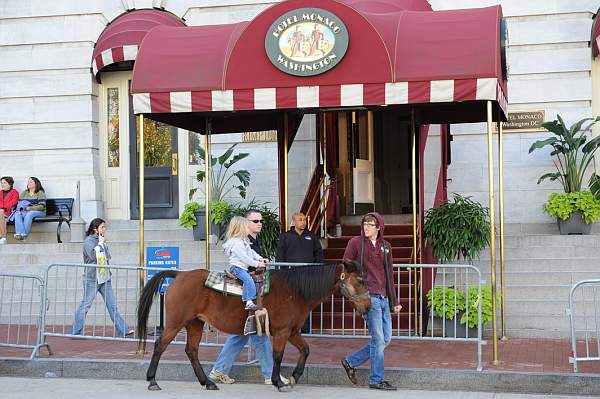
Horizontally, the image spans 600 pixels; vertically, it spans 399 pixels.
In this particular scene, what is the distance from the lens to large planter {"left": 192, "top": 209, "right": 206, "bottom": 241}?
16.6 meters

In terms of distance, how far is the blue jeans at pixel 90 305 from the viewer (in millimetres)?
12859

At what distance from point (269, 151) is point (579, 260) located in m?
6.23

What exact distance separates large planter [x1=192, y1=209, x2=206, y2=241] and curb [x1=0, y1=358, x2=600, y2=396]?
5.58 meters

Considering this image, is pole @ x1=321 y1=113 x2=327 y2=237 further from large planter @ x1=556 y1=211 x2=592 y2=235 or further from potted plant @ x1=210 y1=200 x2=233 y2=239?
large planter @ x1=556 y1=211 x2=592 y2=235

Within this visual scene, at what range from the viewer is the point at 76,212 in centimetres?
1842

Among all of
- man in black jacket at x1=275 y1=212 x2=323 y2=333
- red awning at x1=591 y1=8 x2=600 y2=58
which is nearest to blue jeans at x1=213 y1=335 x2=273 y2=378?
man in black jacket at x1=275 y1=212 x2=323 y2=333

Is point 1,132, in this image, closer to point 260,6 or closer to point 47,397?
point 260,6

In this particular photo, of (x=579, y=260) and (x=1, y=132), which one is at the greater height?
(x=1, y=132)

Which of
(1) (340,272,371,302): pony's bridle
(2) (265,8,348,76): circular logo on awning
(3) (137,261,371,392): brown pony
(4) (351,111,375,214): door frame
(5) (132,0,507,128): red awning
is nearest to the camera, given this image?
(1) (340,272,371,302): pony's bridle

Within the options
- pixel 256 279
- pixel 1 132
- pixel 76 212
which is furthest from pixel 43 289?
pixel 1 132

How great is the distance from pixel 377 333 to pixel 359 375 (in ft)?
2.56

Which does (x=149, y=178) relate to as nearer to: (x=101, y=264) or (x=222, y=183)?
(x=222, y=183)

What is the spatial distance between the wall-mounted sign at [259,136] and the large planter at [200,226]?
6.80 feet

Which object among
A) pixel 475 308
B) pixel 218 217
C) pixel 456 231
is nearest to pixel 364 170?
pixel 218 217
